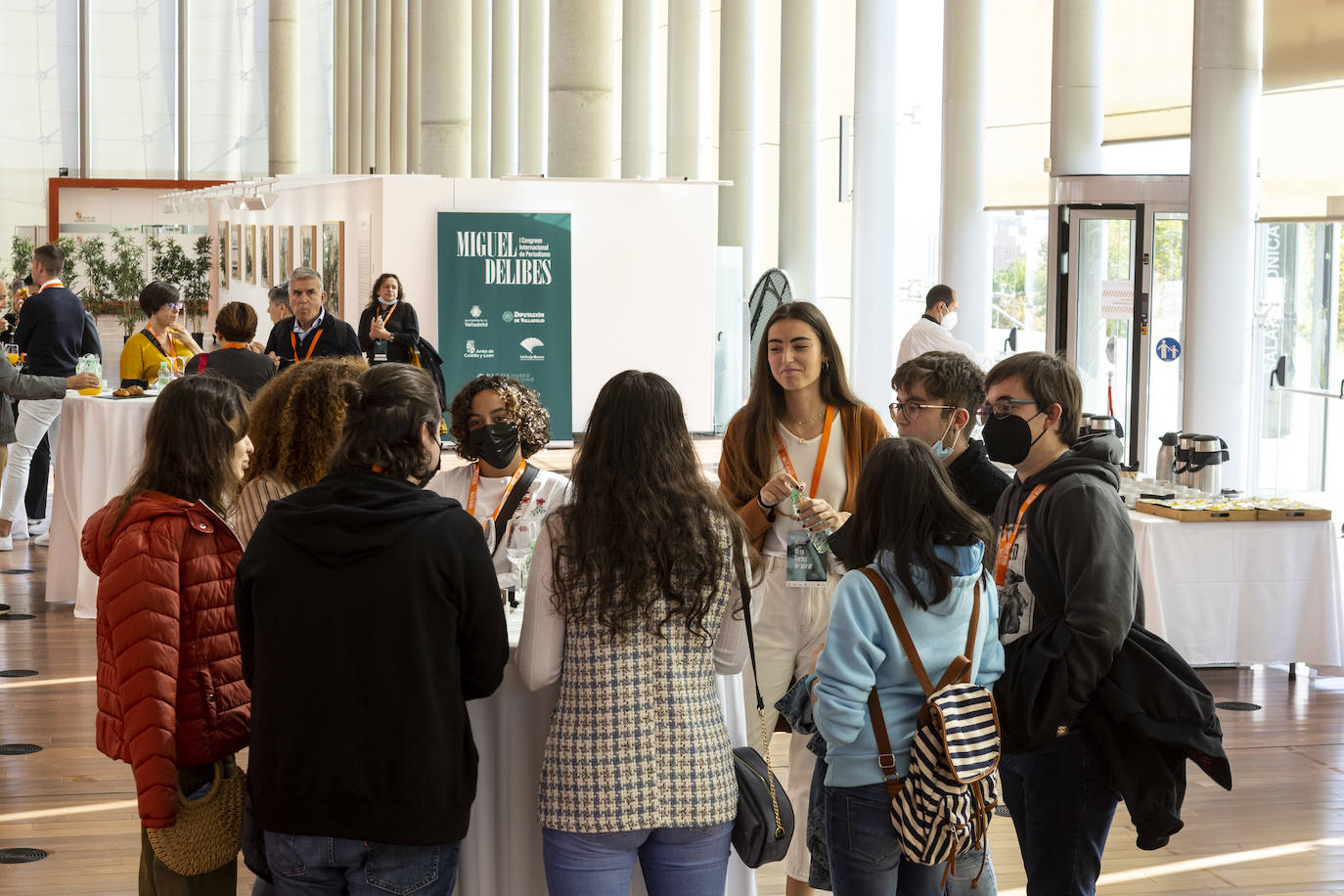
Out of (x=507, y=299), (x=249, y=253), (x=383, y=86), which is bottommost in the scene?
(x=507, y=299)

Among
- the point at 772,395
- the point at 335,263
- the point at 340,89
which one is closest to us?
the point at 772,395

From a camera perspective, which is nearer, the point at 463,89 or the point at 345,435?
the point at 345,435

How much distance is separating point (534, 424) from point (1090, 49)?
29.5 feet

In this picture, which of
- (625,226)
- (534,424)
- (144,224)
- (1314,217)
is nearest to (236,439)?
(534,424)

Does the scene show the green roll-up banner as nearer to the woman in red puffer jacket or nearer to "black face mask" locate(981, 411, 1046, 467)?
the woman in red puffer jacket

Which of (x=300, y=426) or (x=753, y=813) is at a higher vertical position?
(x=300, y=426)

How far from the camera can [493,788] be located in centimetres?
291

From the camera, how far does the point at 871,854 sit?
2611mm

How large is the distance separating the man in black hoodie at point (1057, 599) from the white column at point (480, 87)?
88.6ft

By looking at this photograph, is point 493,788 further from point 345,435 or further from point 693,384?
point 693,384

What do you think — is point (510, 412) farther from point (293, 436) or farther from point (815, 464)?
point (815, 464)

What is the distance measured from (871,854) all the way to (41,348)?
24.7 ft

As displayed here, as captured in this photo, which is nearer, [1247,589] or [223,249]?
[1247,589]

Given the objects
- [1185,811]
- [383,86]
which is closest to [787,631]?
[1185,811]
